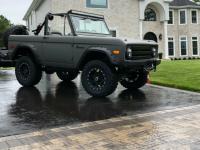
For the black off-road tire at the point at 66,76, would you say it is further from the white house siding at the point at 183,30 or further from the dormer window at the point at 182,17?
the dormer window at the point at 182,17

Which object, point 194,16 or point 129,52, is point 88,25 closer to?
point 129,52

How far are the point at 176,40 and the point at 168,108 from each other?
3338 centimetres

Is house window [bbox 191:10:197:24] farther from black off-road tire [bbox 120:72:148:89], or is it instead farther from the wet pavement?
black off-road tire [bbox 120:72:148:89]

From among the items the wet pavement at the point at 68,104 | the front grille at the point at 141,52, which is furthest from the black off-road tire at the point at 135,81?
the front grille at the point at 141,52

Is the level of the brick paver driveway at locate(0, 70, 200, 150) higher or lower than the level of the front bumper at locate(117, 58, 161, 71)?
lower

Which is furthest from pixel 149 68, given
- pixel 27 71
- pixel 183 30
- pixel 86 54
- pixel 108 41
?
pixel 183 30

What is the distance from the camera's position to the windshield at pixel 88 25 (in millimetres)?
10055

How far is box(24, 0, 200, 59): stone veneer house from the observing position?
3112 cm

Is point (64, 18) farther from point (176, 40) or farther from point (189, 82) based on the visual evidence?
point (176, 40)

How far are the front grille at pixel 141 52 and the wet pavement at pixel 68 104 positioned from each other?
103cm

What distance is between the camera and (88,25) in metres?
10.4

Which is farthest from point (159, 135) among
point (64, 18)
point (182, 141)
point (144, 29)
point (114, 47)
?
point (144, 29)

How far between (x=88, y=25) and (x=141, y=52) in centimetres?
199

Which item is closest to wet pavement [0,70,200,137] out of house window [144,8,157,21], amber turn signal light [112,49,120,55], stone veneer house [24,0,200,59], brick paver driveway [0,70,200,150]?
brick paver driveway [0,70,200,150]
